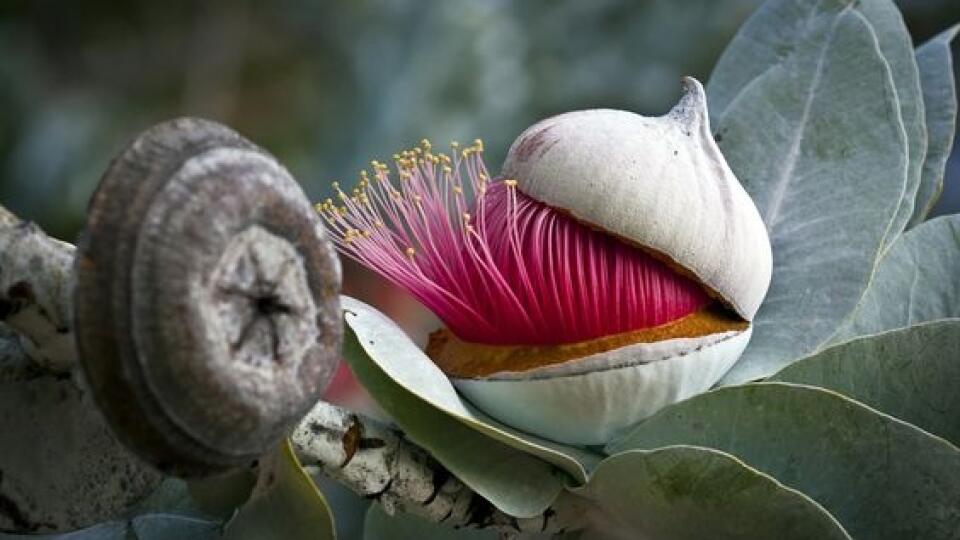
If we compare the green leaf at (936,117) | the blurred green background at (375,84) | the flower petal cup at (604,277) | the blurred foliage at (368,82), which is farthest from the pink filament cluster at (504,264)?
the blurred foliage at (368,82)

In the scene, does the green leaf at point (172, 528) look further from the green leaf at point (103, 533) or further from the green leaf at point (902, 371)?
the green leaf at point (902, 371)

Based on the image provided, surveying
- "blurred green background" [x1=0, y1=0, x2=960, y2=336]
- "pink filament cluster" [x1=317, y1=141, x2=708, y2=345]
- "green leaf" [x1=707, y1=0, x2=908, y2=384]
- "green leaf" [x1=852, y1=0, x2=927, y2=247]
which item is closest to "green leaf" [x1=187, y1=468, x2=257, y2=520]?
"pink filament cluster" [x1=317, y1=141, x2=708, y2=345]

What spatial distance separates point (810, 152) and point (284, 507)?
35cm

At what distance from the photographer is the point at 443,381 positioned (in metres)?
0.62

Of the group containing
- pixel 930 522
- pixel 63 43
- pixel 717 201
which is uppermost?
pixel 717 201

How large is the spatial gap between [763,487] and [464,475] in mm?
124

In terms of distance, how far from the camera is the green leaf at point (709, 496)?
1.93 feet

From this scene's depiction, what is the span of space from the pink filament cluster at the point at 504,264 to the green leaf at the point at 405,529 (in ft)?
0.39

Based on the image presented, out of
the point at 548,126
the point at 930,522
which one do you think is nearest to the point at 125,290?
the point at 548,126

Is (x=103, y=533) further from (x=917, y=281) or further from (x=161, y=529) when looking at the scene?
(x=917, y=281)

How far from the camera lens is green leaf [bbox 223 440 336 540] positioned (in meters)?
0.58

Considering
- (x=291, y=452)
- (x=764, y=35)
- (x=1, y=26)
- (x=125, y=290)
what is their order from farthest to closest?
(x=1, y=26)
(x=764, y=35)
(x=291, y=452)
(x=125, y=290)

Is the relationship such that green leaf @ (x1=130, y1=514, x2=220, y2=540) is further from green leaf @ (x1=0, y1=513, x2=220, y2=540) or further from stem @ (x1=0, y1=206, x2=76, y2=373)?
stem @ (x1=0, y1=206, x2=76, y2=373)

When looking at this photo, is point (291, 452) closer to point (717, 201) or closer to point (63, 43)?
point (717, 201)
